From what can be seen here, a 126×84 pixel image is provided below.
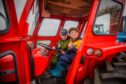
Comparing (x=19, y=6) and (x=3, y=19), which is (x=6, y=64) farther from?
(x=19, y=6)

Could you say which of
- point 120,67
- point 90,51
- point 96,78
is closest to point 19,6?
point 90,51

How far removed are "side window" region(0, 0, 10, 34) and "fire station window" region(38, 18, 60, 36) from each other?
2.37m

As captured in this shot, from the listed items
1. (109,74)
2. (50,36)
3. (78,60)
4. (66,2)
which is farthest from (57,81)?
(50,36)

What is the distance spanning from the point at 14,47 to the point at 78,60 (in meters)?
0.78

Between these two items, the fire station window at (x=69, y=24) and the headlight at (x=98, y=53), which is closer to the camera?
the headlight at (x=98, y=53)

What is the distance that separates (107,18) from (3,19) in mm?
1421

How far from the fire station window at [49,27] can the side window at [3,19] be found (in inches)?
93.2

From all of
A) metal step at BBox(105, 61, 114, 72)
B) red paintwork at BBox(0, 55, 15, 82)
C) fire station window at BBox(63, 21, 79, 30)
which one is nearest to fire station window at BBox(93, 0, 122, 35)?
metal step at BBox(105, 61, 114, 72)

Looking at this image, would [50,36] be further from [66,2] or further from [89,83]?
[89,83]

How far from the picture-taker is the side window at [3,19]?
1.83 m

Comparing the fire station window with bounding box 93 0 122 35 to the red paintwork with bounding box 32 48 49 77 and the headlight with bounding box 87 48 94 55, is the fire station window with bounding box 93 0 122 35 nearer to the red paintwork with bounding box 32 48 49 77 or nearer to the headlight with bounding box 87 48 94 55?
the headlight with bounding box 87 48 94 55

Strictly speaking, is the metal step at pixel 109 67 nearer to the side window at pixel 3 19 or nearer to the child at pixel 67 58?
the child at pixel 67 58

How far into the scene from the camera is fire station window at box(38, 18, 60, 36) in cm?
429

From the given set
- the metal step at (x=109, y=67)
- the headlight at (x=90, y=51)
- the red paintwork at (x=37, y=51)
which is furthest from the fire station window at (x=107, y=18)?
the metal step at (x=109, y=67)
